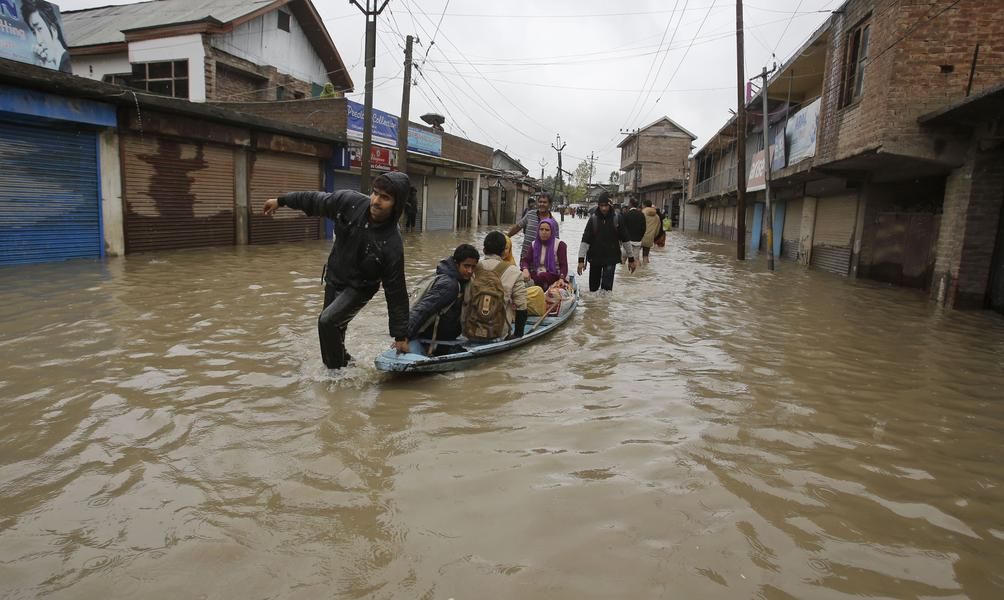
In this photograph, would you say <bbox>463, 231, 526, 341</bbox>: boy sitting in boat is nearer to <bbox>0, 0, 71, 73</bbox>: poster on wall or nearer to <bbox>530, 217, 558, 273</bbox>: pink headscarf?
<bbox>530, 217, 558, 273</bbox>: pink headscarf

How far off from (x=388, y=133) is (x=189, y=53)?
724cm

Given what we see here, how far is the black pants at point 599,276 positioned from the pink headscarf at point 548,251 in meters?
1.67

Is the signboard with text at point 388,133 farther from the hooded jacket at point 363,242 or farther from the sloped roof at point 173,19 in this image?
the hooded jacket at point 363,242

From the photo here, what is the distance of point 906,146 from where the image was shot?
34.2 feet

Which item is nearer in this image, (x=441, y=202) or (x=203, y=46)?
(x=203, y=46)

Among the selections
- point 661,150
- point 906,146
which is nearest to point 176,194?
point 906,146

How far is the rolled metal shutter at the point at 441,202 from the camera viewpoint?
2912 cm

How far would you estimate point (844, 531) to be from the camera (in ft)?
9.52

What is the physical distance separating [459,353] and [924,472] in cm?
341

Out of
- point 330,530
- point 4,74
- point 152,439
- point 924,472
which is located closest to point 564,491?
point 330,530

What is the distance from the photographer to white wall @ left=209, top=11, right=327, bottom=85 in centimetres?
2194

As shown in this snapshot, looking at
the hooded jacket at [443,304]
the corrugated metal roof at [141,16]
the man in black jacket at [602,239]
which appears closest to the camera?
the hooded jacket at [443,304]

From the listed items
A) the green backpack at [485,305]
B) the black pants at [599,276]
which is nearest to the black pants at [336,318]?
the green backpack at [485,305]

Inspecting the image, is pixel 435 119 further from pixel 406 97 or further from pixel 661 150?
pixel 661 150
